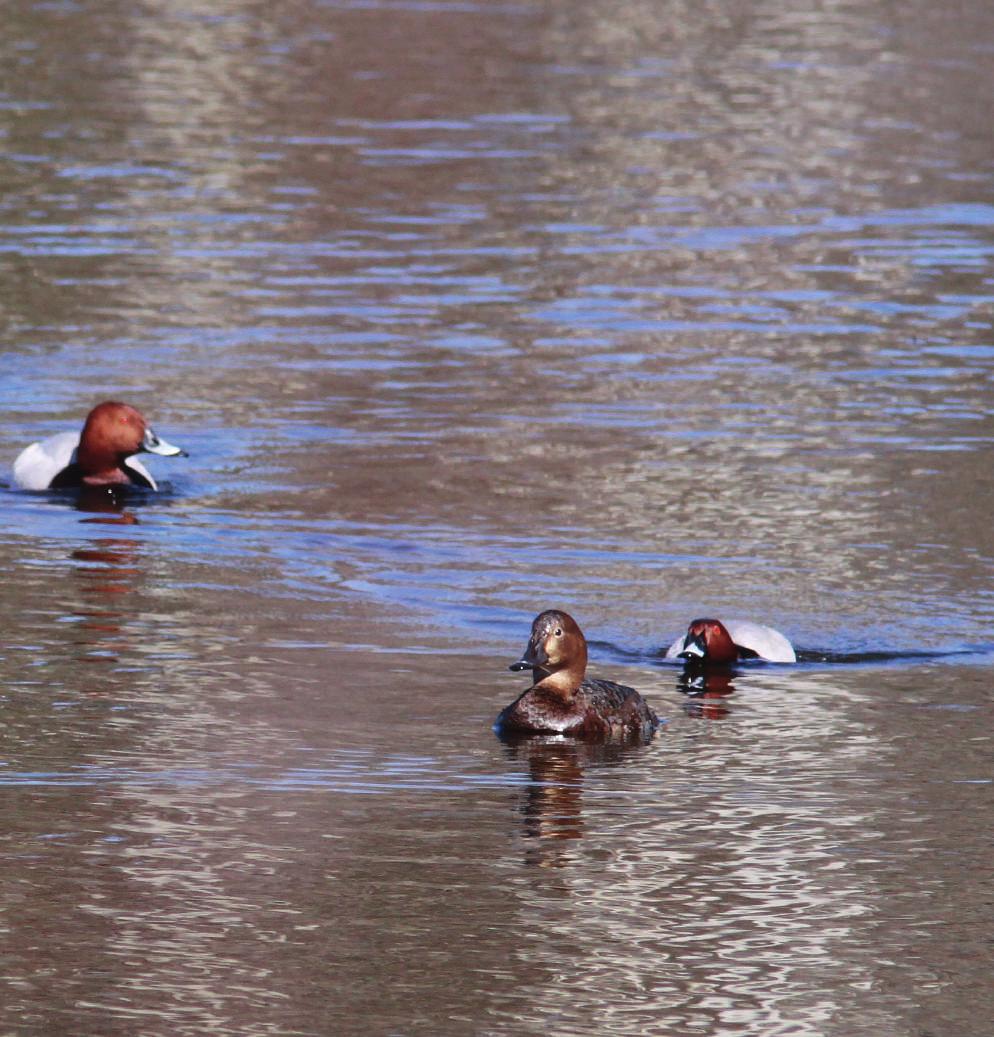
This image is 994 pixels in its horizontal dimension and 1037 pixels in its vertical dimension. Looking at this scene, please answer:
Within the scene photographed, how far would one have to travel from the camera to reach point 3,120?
1293 inches

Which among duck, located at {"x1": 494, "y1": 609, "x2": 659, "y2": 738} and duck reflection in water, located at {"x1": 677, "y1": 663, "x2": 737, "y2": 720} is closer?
duck, located at {"x1": 494, "y1": 609, "x2": 659, "y2": 738}

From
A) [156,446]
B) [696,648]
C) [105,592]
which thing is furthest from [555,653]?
[156,446]

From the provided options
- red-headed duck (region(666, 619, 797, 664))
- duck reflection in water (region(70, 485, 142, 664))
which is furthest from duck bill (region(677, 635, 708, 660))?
duck reflection in water (region(70, 485, 142, 664))

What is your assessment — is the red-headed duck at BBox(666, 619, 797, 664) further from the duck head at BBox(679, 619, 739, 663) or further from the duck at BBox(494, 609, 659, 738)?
the duck at BBox(494, 609, 659, 738)

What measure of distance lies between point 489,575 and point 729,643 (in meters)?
2.13

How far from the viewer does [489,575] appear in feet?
43.2

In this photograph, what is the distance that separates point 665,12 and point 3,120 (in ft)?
76.9

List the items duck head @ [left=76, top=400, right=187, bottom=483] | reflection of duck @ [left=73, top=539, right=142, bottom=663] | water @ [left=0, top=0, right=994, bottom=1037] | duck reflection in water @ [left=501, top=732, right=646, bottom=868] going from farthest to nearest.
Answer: duck head @ [left=76, top=400, right=187, bottom=483]
reflection of duck @ [left=73, top=539, right=142, bottom=663]
duck reflection in water @ [left=501, top=732, right=646, bottom=868]
water @ [left=0, top=0, right=994, bottom=1037]

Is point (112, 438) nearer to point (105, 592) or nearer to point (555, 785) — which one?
point (105, 592)

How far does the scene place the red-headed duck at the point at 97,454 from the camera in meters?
15.2

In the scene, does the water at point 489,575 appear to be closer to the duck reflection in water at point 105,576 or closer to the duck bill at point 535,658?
the duck reflection in water at point 105,576

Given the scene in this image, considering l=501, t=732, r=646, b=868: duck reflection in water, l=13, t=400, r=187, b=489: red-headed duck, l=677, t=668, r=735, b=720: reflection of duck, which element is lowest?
l=501, t=732, r=646, b=868: duck reflection in water

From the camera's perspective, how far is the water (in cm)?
756

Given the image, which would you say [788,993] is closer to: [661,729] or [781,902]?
[781,902]
